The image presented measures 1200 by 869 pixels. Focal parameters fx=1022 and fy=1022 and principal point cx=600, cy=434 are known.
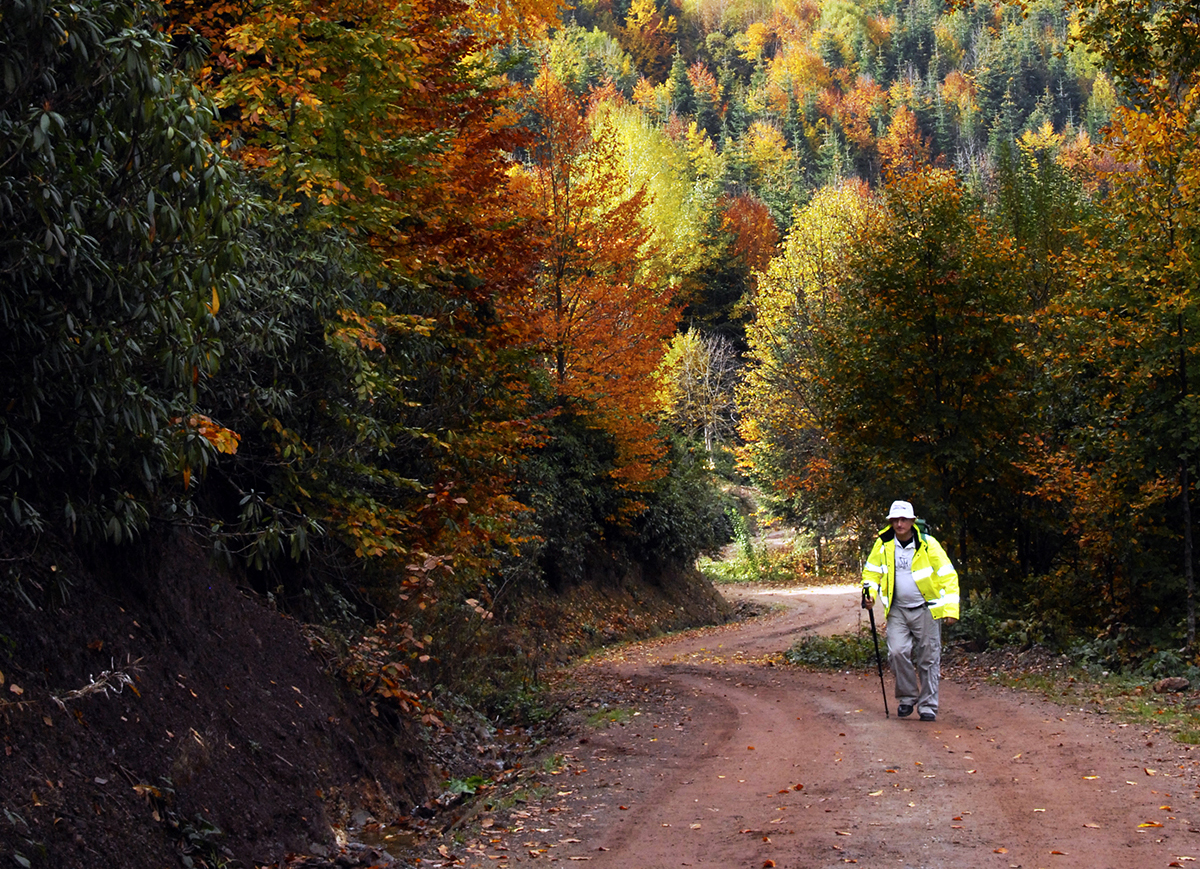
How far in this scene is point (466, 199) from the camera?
47.7ft

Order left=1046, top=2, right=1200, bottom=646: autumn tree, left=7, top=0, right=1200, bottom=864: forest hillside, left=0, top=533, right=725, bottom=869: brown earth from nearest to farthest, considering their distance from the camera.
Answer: left=0, top=533, right=725, bottom=869: brown earth < left=7, top=0, right=1200, bottom=864: forest hillside < left=1046, top=2, right=1200, bottom=646: autumn tree

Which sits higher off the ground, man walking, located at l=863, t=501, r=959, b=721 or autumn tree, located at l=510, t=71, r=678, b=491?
autumn tree, located at l=510, t=71, r=678, b=491

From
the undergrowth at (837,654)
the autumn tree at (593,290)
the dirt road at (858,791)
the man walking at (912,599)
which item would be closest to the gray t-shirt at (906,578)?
the man walking at (912,599)

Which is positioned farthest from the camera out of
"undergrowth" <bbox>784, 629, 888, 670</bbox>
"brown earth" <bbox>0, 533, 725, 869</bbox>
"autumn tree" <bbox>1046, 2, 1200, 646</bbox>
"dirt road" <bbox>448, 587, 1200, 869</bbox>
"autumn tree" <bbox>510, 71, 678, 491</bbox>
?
"autumn tree" <bbox>510, 71, 678, 491</bbox>

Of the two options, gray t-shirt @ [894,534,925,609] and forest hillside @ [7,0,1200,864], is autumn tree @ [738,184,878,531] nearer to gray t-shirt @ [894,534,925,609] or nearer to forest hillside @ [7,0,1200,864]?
forest hillside @ [7,0,1200,864]

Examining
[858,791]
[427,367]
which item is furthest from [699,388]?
[858,791]

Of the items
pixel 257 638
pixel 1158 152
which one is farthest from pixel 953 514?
pixel 257 638

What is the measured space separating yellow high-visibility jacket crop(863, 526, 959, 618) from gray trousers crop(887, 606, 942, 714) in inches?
5.4

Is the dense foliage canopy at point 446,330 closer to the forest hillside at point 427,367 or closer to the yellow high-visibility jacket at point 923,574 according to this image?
the forest hillside at point 427,367

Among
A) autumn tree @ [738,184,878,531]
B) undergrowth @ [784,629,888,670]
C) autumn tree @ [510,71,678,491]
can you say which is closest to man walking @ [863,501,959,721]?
undergrowth @ [784,629,888,670]

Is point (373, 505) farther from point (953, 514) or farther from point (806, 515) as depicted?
point (806, 515)

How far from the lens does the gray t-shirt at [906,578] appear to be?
34.4ft

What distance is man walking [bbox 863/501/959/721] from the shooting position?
1027 cm

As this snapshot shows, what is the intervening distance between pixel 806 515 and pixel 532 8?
82.0 ft
